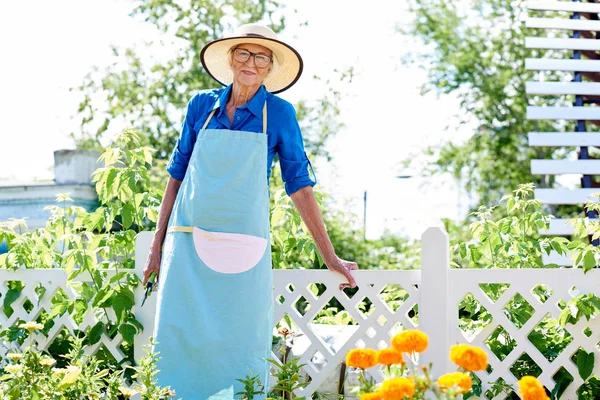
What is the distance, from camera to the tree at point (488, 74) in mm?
14461

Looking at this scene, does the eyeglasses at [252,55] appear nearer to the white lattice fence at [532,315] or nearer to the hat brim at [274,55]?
the hat brim at [274,55]

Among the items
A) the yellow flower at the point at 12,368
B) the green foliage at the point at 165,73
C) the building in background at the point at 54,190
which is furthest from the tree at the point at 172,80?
the yellow flower at the point at 12,368

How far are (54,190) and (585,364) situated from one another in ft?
24.5

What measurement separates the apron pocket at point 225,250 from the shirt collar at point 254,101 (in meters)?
0.43

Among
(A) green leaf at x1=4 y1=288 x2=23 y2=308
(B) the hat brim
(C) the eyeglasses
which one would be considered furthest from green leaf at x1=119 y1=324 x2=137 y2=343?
(C) the eyeglasses

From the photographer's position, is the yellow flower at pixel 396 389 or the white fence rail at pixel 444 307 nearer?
the yellow flower at pixel 396 389

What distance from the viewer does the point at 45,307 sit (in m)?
3.26

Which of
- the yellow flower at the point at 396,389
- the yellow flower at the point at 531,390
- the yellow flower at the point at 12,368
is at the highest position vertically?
the yellow flower at the point at 396,389

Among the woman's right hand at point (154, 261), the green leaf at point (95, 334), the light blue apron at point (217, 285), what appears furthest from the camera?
the green leaf at point (95, 334)

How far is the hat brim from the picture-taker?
2562 mm

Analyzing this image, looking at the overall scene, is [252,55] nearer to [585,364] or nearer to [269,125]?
[269,125]

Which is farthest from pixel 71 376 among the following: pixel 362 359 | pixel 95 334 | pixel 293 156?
pixel 95 334

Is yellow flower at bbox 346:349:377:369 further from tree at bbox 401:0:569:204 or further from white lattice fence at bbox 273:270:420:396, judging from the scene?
tree at bbox 401:0:569:204

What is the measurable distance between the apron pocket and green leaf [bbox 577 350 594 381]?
50.9 inches
